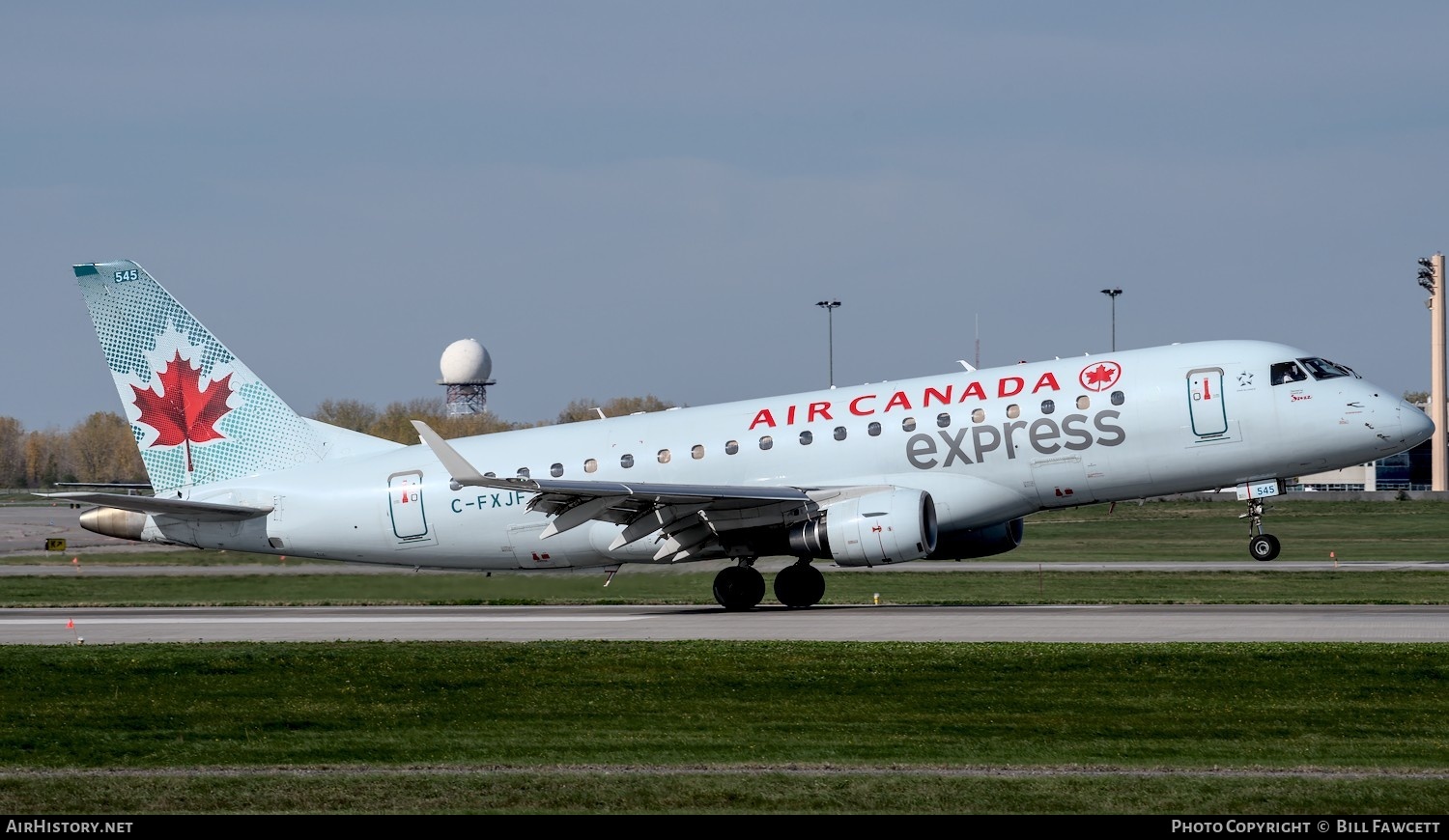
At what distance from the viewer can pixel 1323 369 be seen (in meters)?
31.7

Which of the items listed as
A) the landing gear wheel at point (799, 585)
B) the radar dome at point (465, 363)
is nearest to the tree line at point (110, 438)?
the radar dome at point (465, 363)

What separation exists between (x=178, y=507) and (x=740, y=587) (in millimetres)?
12493

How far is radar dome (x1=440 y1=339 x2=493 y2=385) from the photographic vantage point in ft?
465

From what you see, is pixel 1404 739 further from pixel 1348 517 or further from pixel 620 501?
pixel 1348 517

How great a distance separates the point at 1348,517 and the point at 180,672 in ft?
224

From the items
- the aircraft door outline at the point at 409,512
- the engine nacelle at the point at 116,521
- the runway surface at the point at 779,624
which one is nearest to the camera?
the runway surface at the point at 779,624

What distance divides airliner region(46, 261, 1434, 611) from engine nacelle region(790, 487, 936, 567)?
5 centimetres

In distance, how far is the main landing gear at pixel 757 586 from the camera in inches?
1302

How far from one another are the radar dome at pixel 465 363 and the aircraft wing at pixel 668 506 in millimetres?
110663

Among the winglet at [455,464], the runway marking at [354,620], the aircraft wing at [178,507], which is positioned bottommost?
the runway marking at [354,620]

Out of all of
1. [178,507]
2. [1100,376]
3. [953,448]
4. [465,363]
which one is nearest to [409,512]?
[178,507]

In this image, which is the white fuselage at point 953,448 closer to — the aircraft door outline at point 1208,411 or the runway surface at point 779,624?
the aircraft door outline at point 1208,411

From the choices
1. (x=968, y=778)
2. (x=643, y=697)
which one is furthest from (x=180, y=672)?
(x=968, y=778)

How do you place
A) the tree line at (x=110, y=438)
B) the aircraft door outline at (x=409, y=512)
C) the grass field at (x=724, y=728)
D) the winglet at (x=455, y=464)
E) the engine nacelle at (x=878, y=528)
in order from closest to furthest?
the grass field at (x=724, y=728) < the winglet at (x=455, y=464) < the engine nacelle at (x=878, y=528) < the aircraft door outline at (x=409, y=512) < the tree line at (x=110, y=438)
